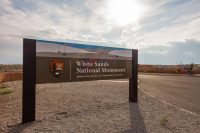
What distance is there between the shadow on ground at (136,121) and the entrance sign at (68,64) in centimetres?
174

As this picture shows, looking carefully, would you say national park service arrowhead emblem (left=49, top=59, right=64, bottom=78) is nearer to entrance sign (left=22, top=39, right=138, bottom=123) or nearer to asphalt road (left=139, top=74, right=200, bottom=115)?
entrance sign (left=22, top=39, right=138, bottom=123)

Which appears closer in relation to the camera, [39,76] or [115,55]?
[39,76]

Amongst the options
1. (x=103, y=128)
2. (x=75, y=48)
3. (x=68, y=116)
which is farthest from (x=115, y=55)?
(x=103, y=128)

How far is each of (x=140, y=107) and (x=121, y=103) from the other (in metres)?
1.16

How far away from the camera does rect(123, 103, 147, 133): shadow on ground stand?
699cm

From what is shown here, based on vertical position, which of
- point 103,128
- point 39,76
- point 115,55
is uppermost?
point 115,55

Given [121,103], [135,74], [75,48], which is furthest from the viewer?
[135,74]

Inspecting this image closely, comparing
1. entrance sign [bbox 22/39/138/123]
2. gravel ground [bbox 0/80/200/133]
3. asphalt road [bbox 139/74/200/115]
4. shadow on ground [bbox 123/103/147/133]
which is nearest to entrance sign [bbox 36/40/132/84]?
entrance sign [bbox 22/39/138/123]

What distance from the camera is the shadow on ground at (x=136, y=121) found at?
22.9ft

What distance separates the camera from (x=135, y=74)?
12000 mm

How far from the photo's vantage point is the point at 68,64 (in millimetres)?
9281

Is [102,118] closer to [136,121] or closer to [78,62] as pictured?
[136,121]

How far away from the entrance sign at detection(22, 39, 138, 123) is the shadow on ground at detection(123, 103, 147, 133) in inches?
68.6

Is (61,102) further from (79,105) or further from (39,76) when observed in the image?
(39,76)
